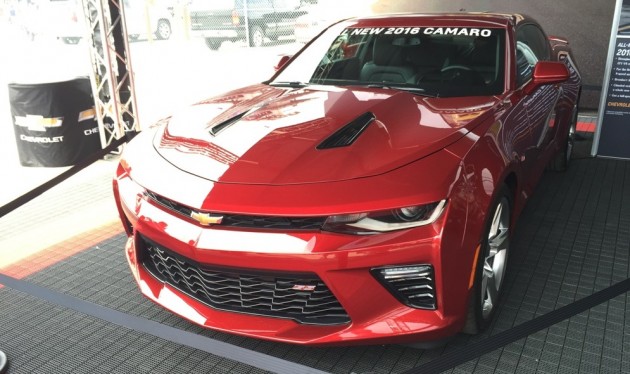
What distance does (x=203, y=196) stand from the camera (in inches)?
81.9

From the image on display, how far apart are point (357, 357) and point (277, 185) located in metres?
0.89

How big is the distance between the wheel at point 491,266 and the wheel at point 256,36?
7.24 metres

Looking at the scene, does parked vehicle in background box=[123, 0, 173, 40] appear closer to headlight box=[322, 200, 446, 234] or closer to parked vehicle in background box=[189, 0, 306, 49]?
parked vehicle in background box=[189, 0, 306, 49]

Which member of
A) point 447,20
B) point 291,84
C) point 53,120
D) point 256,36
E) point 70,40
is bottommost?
point 53,120

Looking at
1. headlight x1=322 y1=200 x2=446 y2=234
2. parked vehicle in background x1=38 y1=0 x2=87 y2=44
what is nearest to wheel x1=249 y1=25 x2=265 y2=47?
parked vehicle in background x1=38 y1=0 x2=87 y2=44

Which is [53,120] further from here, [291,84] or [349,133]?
[349,133]

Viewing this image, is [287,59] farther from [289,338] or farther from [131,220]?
[289,338]

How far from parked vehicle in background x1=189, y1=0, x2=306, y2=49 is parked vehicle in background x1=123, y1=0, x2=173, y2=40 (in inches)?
29.3

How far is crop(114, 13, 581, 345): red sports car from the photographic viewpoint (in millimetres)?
1944

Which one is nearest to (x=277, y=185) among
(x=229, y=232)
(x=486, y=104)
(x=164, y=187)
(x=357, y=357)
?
(x=229, y=232)

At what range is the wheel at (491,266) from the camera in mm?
2207

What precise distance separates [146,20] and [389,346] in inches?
349

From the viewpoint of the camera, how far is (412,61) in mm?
3229

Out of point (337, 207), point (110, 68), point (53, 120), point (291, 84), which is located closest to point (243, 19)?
point (110, 68)
